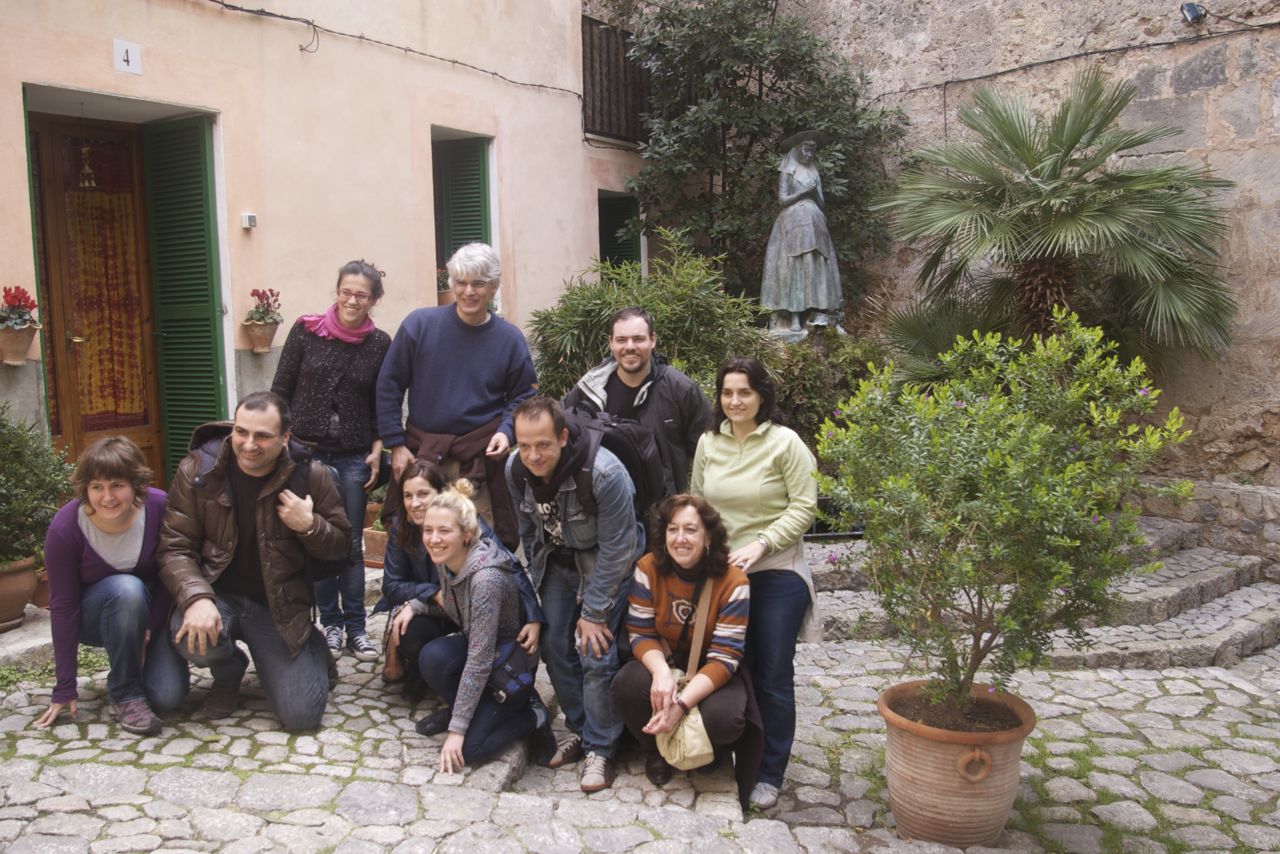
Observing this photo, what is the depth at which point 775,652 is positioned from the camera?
4.06 meters

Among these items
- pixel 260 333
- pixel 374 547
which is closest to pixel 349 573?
pixel 374 547

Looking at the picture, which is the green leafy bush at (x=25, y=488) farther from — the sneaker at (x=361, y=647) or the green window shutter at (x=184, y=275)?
the green window shutter at (x=184, y=275)

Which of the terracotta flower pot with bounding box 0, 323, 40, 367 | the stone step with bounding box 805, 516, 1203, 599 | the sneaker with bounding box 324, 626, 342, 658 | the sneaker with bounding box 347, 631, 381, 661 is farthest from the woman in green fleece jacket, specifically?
the terracotta flower pot with bounding box 0, 323, 40, 367

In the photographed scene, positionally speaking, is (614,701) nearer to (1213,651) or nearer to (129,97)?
(1213,651)

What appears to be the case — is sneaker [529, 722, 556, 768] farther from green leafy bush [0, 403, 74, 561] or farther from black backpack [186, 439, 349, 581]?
green leafy bush [0, 403, 74, 561]

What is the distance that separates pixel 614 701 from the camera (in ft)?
13.2

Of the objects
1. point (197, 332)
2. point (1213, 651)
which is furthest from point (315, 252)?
point (1213, 651)

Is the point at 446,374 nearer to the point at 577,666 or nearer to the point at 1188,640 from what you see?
the point at 577,666

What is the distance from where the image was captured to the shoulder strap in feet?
13.0

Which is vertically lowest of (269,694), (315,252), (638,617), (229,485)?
(269,694)

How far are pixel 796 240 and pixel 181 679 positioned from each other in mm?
6593

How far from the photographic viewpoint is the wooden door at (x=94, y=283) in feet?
22.4

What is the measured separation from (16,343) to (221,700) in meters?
2.66

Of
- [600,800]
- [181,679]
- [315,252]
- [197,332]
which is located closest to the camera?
[600,800]
